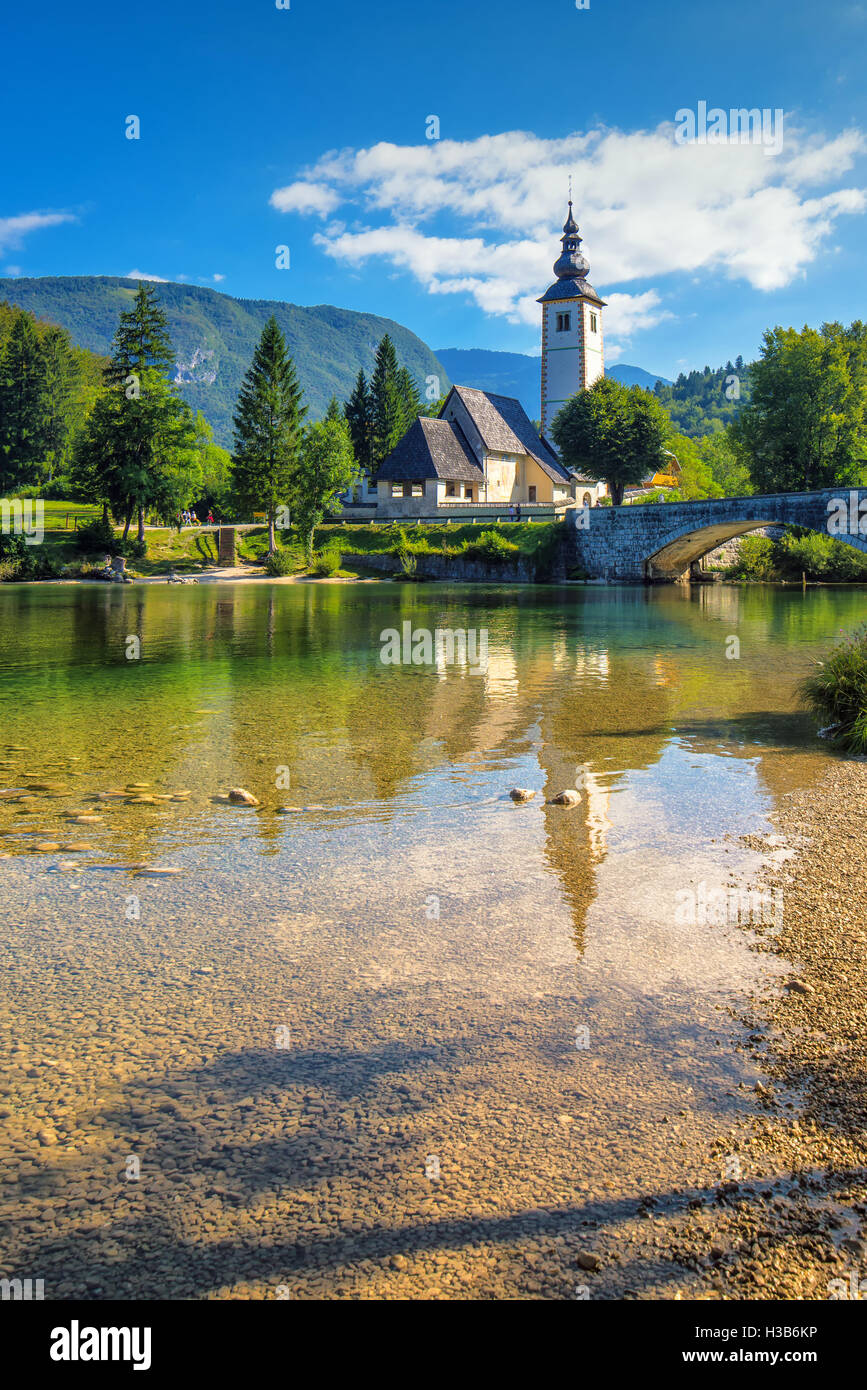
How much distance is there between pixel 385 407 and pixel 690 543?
56.2 metres

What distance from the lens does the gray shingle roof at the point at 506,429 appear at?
90.6 m

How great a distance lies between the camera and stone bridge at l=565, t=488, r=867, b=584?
54594 mm

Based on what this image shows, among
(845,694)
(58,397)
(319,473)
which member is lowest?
(845,694)

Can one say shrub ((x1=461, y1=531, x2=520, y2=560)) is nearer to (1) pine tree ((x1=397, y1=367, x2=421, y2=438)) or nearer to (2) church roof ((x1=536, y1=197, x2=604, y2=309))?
(2) church roof ((x1=536, y1=197, x2=604, y2=309))

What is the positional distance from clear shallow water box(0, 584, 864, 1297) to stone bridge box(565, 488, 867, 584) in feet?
142

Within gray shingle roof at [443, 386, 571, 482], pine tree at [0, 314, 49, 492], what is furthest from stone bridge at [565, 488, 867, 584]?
pine tree at [0, 314, 49, 492]

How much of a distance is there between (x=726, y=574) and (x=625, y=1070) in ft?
249

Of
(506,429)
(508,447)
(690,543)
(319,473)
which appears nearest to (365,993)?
(690,543)

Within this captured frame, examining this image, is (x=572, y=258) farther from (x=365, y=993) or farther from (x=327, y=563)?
(x=365, y=993)

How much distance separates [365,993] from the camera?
6.11 metres

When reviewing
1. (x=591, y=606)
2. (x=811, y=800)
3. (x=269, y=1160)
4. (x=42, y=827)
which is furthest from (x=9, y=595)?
(x=269, y=1160)

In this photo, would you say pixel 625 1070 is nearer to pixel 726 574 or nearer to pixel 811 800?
pixel 811 800

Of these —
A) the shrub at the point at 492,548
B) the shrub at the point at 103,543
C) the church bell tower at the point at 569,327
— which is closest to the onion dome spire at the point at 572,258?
the church bell tower at the point at 569,327

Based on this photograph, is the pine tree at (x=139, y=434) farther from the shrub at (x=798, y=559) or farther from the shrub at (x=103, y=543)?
the shrub at (x=798, y=559)
